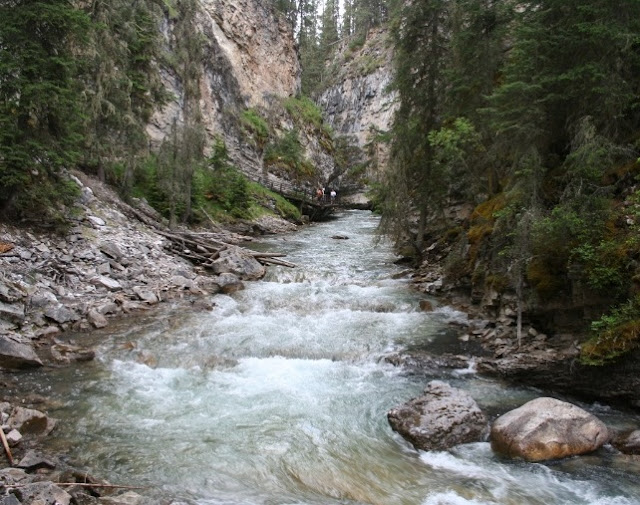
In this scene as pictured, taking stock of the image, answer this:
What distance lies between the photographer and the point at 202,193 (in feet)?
89.9

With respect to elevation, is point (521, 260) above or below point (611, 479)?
above

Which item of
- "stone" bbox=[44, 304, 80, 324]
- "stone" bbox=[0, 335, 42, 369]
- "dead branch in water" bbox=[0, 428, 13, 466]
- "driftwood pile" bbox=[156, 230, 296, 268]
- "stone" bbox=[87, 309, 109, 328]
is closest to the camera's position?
"dead branch in water" bbox=[0, 428, 13, 466]

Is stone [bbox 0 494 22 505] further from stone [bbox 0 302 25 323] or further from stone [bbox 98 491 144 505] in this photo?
stone [bbox 0 302 25 323]

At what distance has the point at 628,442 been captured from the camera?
634 centimetres

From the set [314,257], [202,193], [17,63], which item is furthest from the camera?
[202,193]

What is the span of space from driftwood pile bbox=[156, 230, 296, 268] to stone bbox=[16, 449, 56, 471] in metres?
11.4

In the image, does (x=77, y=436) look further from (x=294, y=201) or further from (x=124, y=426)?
(x=294, y=201)

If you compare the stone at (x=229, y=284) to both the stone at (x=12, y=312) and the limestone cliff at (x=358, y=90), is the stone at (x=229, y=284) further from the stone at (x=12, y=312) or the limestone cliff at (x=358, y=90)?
the limestone cliff at (x=358, y=90)

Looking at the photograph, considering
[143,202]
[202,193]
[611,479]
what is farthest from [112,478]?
[202,193]

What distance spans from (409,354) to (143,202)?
636 inches

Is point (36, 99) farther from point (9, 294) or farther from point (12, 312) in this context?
point (12, 312)

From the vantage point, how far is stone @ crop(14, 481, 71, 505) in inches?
170

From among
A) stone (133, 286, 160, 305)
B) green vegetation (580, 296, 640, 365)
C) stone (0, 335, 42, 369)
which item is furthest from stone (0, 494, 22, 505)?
stone (133, 286, 160, 305)

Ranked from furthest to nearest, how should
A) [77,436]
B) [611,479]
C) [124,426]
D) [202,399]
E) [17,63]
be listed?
[17,63], [202,399], [124,426], [77,436], [611,479]
